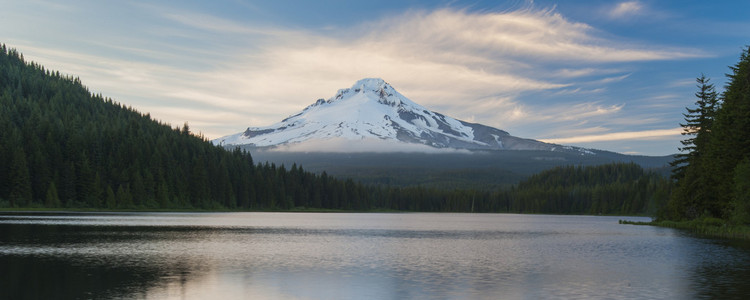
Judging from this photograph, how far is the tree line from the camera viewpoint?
70688 millimetres

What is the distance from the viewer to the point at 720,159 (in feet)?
259

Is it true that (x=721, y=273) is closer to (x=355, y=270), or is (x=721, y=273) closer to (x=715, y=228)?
(x=355, y=270)

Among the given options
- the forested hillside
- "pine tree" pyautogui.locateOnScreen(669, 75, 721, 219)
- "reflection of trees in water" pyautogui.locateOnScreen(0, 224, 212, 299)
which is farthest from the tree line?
the forested hillside

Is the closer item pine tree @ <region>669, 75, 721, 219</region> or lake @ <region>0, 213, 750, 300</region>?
lake @ <region>0, 213, 750, 300</region>

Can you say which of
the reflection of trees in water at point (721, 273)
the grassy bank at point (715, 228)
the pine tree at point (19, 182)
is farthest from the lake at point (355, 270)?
the pine tree at point (19, 182)

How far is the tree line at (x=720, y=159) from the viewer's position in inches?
2783

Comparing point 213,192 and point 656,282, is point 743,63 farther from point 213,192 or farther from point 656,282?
point 213,192

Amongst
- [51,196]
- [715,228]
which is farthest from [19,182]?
[715,228]

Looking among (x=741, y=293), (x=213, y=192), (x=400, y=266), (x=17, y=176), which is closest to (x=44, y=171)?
(x=17, y=176)

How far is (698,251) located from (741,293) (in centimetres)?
2538

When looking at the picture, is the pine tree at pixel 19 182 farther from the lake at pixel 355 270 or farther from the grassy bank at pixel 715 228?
the grassy bank at pixel 715 228

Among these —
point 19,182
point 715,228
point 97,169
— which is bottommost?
point 715,228

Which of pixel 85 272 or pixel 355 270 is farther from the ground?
pixel 355 270

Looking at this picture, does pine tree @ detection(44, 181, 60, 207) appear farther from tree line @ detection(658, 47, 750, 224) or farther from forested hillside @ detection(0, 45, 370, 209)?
tree line @ detection(658, 47, 750, 224)
